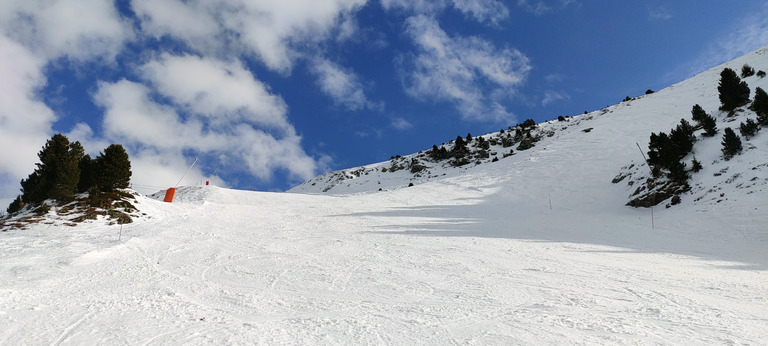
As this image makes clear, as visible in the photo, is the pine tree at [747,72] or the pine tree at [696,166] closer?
the pine tree at [696,166]

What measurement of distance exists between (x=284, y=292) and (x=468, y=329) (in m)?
3.55

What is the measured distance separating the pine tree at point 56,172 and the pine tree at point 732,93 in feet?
129

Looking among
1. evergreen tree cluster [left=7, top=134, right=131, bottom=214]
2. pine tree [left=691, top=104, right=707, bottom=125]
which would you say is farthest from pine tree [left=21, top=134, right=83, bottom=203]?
pine tree [left=691, top=104, right=707, bottom=125]

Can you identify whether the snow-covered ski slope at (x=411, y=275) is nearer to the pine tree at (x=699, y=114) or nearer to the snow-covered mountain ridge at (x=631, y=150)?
the snow-covered mountain ridge at (x=631, y=150)

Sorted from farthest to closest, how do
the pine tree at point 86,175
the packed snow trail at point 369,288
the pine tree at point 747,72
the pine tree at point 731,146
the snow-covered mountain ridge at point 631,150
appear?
the pine tree at point 747,72 → the pine tree at point 86,175 → the pine tree at point 731,146 → the snow-covered mountain ridge at point 631,150 → the packed snow trail at point 369,288

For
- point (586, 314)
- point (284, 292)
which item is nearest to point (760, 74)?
point (586, 314)

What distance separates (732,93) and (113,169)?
127ft

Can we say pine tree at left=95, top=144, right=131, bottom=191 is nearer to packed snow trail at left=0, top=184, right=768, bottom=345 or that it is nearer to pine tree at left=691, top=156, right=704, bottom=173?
packed snow trail at left=0, top=184, right=768, bottom=345

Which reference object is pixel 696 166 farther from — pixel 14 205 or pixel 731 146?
pixel 14 205

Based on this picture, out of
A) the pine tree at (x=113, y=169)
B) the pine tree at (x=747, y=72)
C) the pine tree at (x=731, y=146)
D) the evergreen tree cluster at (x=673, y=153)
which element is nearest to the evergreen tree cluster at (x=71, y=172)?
the pine tree at (x=113, y=169)

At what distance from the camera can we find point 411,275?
7.83 metres

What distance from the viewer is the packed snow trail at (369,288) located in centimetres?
479

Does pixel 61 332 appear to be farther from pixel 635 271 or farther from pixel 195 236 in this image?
pixel 635 271

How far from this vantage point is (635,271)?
8.05 m
